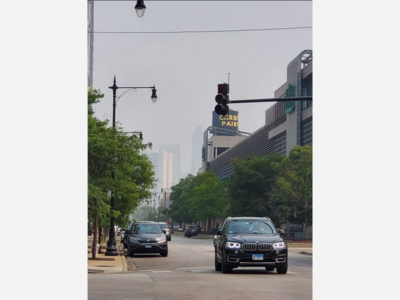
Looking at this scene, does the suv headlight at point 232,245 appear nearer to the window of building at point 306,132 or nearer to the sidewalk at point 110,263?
the sidewalk at point 110,263

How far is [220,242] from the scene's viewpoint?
21.0m

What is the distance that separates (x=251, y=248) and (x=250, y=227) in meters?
1.17

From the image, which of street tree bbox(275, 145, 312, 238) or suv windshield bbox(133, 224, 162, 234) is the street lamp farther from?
street tree bbox(275, 145, 312, 238)

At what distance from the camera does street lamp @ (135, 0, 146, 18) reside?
1636cm

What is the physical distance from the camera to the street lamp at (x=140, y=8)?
1636 centimetres

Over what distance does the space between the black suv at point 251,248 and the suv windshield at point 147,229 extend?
13.3m

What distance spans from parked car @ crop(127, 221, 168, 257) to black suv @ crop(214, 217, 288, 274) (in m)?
12.8

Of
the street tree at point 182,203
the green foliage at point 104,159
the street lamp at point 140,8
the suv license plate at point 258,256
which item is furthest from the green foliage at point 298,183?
the street tree at point 182,203

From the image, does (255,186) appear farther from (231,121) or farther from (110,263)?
(231,121)

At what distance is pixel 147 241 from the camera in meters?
33.8

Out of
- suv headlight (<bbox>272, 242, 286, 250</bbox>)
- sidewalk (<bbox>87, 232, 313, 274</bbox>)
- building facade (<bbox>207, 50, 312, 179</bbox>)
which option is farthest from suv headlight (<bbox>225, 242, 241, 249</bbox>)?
building facade (<bbox>207, 50, 312, 179</bbox>)
